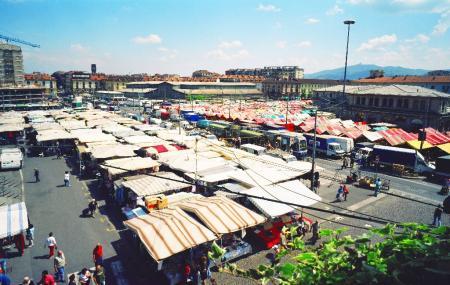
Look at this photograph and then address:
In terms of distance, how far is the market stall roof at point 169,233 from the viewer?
10484mm

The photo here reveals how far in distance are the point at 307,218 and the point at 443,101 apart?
3923 centimetres

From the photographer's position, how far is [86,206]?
709 inches

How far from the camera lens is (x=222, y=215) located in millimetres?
12570

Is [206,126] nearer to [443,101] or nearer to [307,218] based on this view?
[307,218]

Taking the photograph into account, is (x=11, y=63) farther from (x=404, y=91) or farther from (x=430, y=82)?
(x=430, y=82)

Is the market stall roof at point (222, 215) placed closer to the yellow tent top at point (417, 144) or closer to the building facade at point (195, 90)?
the yellow tent top at point (417, 144)

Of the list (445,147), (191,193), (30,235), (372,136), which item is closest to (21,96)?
(30,235)

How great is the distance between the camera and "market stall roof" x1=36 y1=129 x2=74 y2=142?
95.9ft

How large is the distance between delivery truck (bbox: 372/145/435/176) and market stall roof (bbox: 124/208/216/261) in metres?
21.0

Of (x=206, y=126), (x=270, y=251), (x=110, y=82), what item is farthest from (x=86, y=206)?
(x=110, y=82)

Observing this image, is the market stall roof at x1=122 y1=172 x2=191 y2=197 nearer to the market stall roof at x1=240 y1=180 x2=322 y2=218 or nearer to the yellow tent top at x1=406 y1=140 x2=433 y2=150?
the market stall roof at x1=240 y1=180 x2=322 y2=218

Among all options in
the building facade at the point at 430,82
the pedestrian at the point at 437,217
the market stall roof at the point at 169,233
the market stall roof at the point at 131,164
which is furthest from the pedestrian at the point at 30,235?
the building facade at the point at 430,82

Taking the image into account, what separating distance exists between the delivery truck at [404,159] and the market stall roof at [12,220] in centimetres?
2628

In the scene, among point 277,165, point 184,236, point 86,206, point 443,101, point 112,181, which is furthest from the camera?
point 443,101
